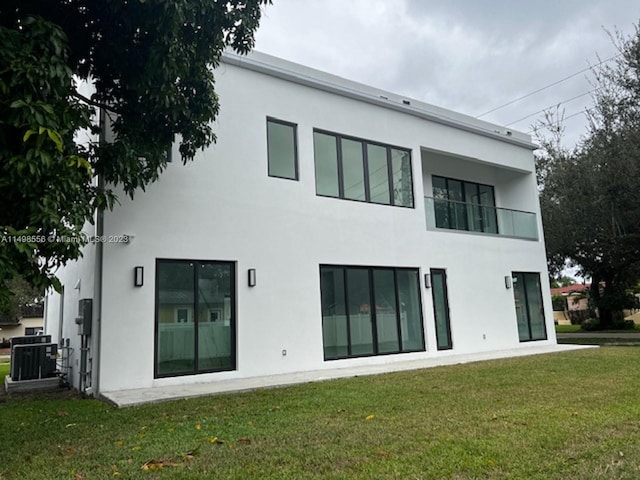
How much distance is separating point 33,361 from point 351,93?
850 cm

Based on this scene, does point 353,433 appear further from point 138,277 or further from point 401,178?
point 401,178

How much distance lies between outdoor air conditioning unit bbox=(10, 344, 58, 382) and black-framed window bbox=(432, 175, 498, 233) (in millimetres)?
9035

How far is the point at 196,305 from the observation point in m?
8.15

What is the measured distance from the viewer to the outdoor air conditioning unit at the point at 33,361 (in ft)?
29.1

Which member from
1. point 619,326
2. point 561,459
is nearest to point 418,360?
point 561,459

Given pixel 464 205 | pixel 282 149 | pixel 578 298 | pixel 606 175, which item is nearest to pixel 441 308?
pixel 464 205

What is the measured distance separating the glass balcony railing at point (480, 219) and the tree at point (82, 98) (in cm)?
Answer: 671

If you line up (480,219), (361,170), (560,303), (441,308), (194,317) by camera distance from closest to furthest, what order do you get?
(194,317) < (361,170) < (441,308) < (480,219) < (560,303)

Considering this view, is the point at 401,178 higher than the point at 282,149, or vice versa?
the point at 282,149

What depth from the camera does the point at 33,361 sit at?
8.96 meters

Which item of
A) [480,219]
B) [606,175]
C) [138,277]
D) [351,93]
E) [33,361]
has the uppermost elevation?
[351,93]

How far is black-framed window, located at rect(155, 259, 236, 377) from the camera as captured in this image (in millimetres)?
7836

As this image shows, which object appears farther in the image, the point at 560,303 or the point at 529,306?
the point at 560,303

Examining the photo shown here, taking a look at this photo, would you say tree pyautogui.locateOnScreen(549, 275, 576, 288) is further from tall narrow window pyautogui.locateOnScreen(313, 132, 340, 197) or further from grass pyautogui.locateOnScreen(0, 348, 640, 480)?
grass pyautogui.locateOnScreen(0, 348, 640, 480)
